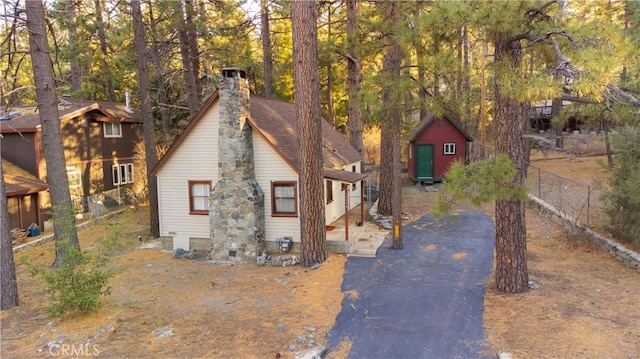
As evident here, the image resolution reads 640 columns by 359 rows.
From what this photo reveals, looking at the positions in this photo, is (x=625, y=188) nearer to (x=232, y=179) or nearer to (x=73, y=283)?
(x=232, y=179)

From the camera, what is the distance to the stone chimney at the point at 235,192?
1188 centimetres

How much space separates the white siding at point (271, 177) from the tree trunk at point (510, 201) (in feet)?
19.3

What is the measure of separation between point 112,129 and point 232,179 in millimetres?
13752

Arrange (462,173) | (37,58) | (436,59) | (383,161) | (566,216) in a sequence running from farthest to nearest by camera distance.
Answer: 1. (383,161)
2. (566,216)
3. (37,58)
4. (436,59)
5. (462,173)

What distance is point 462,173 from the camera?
7.40m

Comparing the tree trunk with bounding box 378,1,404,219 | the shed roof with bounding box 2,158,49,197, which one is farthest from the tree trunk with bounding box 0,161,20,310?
the shed roof with bounding box 2,158,49,197

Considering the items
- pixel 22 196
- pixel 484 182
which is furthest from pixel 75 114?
pixel 484 182

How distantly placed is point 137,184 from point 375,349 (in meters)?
20.3

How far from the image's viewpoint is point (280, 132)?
1352 centimetres

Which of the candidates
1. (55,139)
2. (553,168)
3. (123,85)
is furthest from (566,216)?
(123,85)

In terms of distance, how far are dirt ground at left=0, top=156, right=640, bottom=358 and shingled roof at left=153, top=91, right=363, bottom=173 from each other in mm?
3444

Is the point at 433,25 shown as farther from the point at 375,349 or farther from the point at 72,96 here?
the point at 72,96

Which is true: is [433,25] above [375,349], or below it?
above

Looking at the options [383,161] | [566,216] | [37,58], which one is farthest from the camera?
[383,161]
